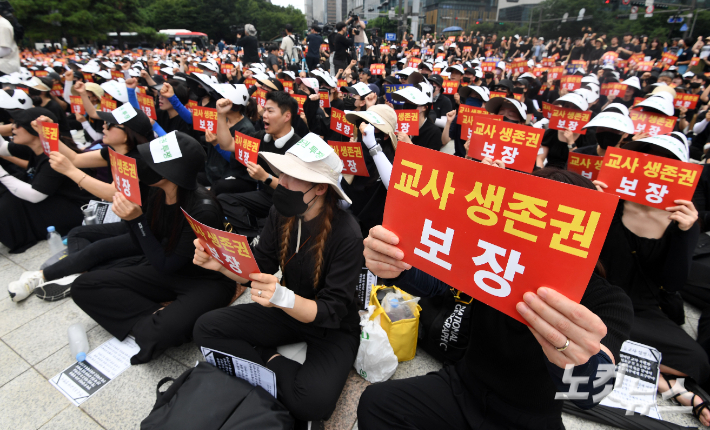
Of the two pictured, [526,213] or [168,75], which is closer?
[526,213]

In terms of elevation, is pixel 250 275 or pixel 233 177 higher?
pixel 250 275

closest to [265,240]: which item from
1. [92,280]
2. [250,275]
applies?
[250,275]

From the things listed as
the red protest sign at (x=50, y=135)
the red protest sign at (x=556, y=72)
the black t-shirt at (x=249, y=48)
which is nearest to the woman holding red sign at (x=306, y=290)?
the red protest sign at (x=50, y=135)

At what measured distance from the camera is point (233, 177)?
5.11 m

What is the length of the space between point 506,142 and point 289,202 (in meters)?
2.78

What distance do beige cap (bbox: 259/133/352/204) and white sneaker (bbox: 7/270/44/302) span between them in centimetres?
315

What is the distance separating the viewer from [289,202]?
2312 mm

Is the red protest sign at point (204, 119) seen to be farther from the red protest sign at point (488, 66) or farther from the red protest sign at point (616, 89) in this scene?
the red protest sign at point (488, 66)

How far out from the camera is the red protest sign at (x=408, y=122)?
192 inches

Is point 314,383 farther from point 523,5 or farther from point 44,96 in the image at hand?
point 523,5

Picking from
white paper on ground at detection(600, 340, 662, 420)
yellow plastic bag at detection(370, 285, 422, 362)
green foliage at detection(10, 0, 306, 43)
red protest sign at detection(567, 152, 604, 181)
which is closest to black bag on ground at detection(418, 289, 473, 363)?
yellow plastic bag at detection(370, 285, 422, 362)

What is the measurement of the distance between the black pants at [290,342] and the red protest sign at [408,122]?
3189 mm

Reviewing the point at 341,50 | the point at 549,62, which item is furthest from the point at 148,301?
the point at 549,62

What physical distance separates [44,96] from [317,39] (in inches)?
376
